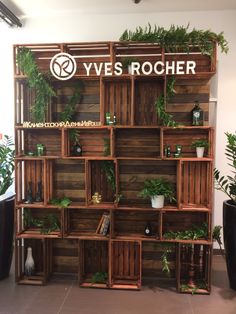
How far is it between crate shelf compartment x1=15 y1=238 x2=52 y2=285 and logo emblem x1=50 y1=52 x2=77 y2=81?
176 centimetres

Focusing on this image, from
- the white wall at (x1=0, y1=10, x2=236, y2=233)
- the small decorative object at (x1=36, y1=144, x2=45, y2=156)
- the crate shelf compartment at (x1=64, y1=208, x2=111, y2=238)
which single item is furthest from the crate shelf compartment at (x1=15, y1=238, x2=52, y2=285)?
the white wall at (x1=0, y1=10, x2=236, y2=233)

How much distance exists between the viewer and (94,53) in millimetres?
3129

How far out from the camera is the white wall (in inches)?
149

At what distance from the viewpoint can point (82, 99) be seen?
3211 millimetres

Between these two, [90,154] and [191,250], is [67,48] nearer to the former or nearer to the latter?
[90,154]

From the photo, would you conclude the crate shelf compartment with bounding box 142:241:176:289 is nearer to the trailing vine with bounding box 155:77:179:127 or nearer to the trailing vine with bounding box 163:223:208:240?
the trailing vine with bounding box 163:223:208:240

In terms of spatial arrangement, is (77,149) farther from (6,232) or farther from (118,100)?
(6,232)

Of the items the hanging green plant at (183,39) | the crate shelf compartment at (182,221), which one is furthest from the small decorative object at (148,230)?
the hanging green plant at (183,39)

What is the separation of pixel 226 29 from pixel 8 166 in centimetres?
327

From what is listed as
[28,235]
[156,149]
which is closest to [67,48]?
[156,149]

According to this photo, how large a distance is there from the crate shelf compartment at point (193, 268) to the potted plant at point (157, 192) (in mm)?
517

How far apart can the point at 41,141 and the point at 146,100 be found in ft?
4.11

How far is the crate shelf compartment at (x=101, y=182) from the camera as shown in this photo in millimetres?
3143

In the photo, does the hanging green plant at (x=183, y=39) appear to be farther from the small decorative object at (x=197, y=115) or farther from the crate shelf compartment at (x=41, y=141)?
the crate shelf compartment at (x=41, y=141)
